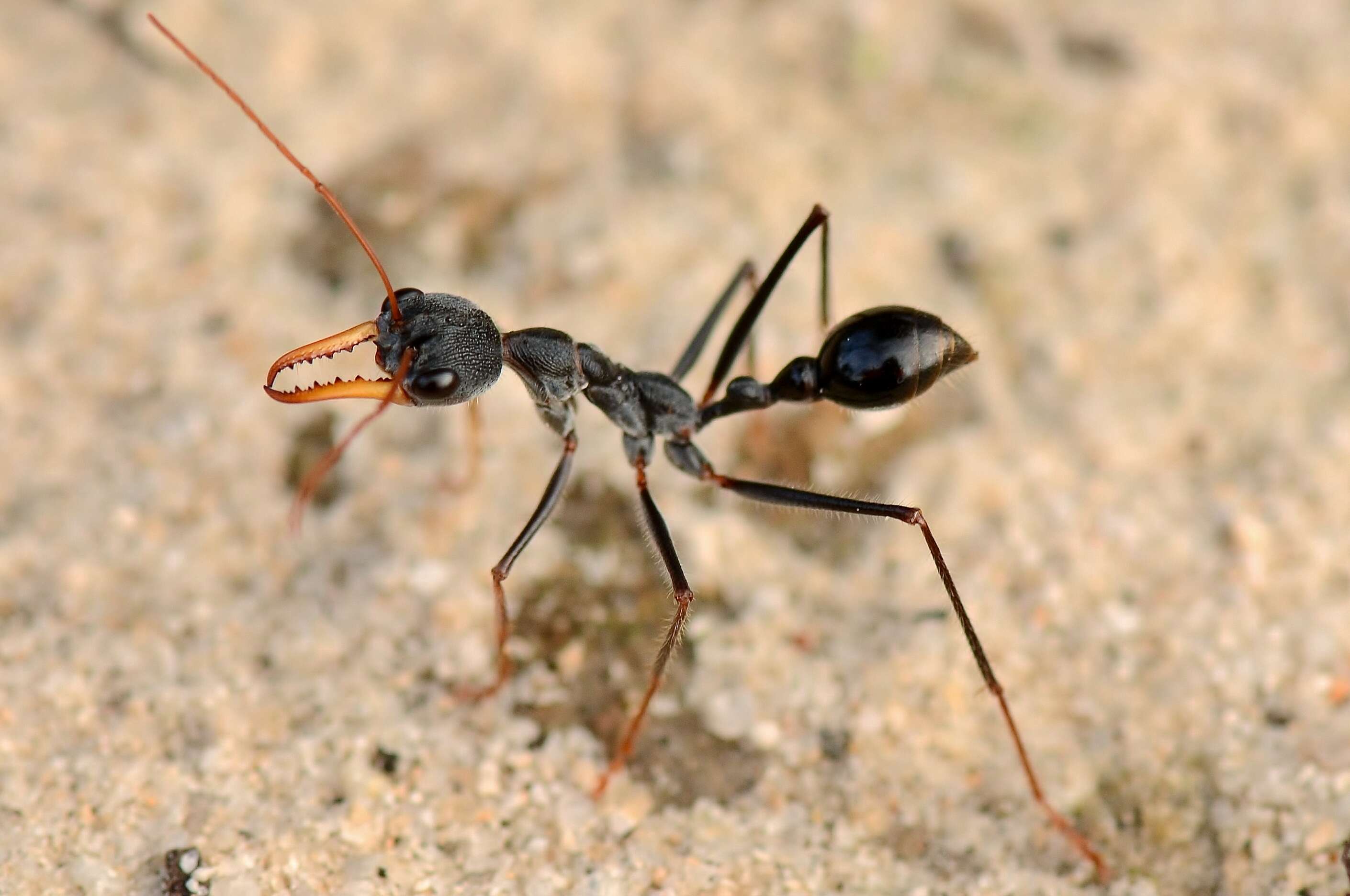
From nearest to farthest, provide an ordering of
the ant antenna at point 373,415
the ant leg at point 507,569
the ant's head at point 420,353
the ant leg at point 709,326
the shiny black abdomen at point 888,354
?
the ant antenna at point 373,415 < the ant's head at point 420,353 < the ant leg at point 507,569 < the shiny black abdomen at point 888,354 < the ant leg at point 709,326

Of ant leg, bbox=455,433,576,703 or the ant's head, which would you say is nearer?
the ant's head

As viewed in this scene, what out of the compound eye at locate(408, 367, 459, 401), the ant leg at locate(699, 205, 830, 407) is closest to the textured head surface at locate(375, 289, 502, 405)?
the compound eye at locate(408, 367, 459, 401)

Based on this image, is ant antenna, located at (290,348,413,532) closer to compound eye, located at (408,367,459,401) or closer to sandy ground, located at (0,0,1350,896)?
compound eye, located at (408,367,459,401)

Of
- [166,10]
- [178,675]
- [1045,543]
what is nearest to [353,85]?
[166,10]

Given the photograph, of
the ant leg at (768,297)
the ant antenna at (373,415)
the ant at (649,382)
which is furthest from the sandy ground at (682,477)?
the ant antenna at (373,415)

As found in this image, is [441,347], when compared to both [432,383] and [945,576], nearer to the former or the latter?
[432,383]

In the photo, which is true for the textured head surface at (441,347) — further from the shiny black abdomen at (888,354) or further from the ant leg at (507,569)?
the shiny black abdomen at (888,354)

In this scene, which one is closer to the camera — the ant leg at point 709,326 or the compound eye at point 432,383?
the compound eye at point 432,383
